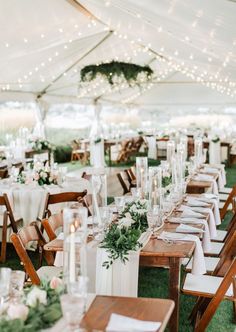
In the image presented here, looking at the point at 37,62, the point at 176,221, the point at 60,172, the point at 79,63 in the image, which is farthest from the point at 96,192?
the point at 79,63

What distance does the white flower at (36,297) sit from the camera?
1.98 metres

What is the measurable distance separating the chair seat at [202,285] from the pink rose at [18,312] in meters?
1.65

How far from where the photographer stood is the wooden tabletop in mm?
2055

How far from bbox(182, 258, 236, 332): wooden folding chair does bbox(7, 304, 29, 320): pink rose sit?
1.48 m

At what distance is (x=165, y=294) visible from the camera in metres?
4.39

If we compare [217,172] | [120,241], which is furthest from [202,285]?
[217,172]

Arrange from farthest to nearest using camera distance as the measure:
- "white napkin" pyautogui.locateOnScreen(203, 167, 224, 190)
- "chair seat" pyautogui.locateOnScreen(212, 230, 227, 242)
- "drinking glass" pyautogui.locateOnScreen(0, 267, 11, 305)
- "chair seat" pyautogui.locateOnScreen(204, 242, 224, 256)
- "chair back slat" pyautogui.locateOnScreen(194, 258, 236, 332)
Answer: "white napkin" pyautogui.locateOnScreen(203, 167, 224, 190) → "chair seat" pyautogui.locateOnScreen(212, 230, 227, 242) → "chair seat" pyautogui.locateOnScreen(204, 242, 224, 256) → "chair back slat" pyautogui.locateOnScreen(194, 258, 236, 332) → "drinking glass" pyautogui.locateOnScreen(0, 267, 11, 305)

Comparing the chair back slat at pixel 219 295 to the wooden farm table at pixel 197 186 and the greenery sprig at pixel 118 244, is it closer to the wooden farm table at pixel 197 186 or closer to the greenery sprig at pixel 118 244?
the greenery sprig at pixel 118 244

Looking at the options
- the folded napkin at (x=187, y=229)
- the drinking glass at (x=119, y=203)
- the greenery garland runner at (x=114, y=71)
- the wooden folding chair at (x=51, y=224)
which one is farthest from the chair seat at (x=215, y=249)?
the greenery garland runner at (x=114, y=71)

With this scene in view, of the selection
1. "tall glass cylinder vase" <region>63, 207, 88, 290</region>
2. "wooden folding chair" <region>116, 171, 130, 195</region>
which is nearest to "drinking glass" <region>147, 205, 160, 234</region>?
"tall glass cylinder vase" <region>63, 207, 88, 290</region>

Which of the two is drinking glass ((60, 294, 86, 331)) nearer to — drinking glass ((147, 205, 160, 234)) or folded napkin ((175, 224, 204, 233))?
drinking glass ((147, 205, 160, 234))

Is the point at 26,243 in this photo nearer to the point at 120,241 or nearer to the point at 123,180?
the point at 120,241

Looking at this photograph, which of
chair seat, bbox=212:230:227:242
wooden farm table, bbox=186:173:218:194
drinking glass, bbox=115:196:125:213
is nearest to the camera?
drinking glass, bbox=115:196:125:213

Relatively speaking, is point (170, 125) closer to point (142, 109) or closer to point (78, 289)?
point (142, 109)
